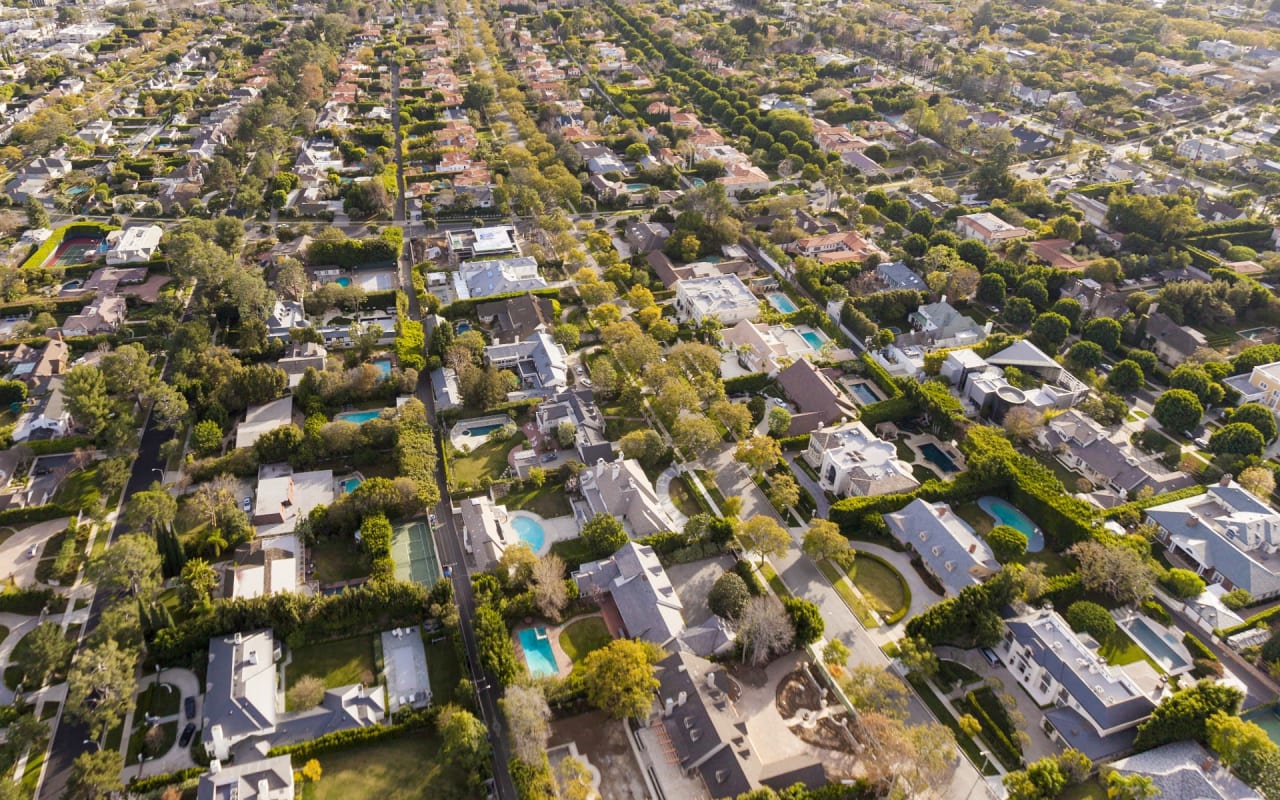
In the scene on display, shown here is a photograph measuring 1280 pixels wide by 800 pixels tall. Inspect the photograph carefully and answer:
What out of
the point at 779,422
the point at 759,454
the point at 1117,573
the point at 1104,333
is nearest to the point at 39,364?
the point at 759,454

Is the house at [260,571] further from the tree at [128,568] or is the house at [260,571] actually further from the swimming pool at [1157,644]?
the swimming pool at [1157,644]

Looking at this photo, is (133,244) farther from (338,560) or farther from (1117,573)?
(1117,573)

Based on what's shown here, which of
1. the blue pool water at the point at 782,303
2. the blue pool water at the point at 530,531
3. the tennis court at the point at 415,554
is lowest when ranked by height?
the blue pool water at the point at 530,531

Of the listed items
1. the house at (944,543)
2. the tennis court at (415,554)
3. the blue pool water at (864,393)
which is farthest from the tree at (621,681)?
the blue pool water at (864,393)

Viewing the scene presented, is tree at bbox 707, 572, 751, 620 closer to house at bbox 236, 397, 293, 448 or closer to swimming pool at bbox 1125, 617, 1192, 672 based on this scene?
swimming pool at bbox 1125, 617, 1192, 672

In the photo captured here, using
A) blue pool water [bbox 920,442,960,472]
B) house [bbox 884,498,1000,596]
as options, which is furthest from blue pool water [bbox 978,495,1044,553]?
blue pool water [bbox 920,442,960,472]

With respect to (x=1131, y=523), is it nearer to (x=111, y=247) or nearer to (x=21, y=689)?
(x=21, y=689)

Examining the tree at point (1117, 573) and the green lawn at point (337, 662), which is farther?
the tree at point (1117, 573)
